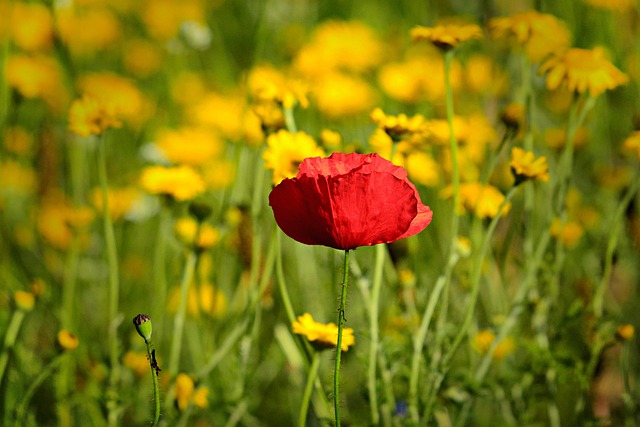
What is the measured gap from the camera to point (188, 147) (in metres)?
1.60

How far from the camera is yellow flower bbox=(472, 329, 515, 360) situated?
1.06 meters

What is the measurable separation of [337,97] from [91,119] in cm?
65

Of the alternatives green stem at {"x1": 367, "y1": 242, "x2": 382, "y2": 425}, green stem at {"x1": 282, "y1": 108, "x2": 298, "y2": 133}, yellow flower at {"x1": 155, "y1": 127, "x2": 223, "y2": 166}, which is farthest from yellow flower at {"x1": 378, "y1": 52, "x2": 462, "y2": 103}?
green stem at {"x1": 367, "y1": 242, "x2": 382, "y2": 425}

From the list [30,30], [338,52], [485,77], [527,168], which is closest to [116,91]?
[30,30]

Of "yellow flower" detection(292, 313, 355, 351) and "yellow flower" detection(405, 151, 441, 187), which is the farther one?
"yellow flower" detection(405, 151, 441, 187)

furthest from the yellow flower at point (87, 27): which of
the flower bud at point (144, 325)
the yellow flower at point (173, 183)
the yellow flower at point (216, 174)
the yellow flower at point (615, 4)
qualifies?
the flower bud at point (144, 325)

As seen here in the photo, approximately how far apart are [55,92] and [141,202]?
613mm

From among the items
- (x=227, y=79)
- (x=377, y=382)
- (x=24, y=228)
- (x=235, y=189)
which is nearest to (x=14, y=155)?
(x=24, y=228)

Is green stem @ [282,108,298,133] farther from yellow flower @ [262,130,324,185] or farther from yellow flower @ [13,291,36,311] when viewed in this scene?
yellow flower @ [13,291,36,311]

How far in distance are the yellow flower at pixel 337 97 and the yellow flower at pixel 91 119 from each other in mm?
569

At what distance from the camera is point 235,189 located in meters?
1.18

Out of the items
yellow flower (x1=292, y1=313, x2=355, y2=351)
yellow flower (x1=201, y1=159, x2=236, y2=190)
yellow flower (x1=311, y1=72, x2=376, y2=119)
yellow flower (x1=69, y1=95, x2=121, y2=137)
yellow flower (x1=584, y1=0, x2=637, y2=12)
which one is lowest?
yellow flower (x1=292, y1=313, x2=355, y2=351)

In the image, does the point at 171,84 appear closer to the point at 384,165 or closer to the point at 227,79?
the point at 227,79

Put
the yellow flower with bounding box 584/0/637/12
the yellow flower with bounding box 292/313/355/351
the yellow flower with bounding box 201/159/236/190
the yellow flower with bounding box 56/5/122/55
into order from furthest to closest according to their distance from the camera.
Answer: the yellow flower with bounding box 56/5/122/55
the yellow flower with bounding box 584/0/637/12
the yellow flower with bounding box 201/159/236/190
the yellow flower with bounding box 292/313/355/351
